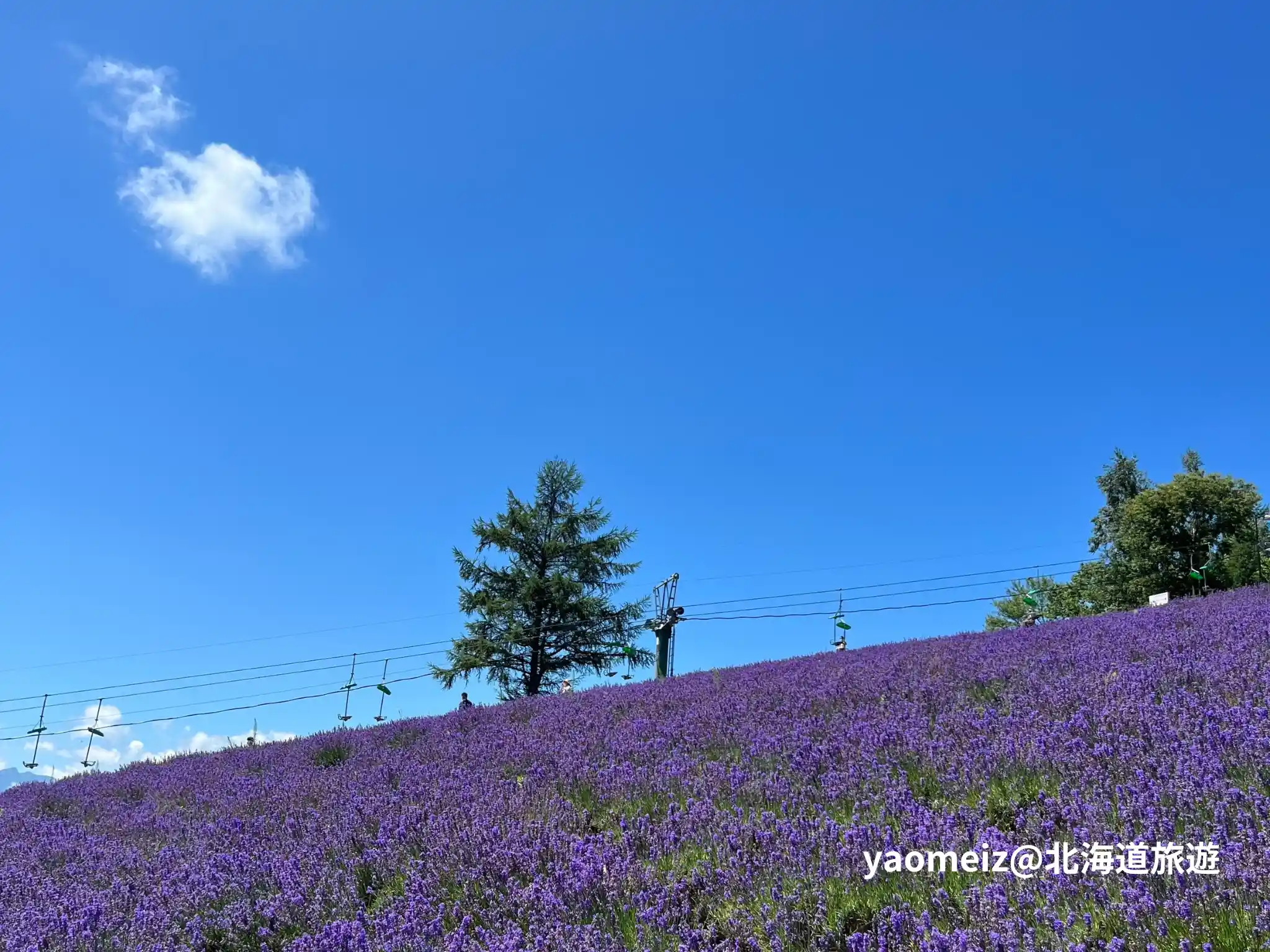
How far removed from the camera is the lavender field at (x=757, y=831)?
246cm

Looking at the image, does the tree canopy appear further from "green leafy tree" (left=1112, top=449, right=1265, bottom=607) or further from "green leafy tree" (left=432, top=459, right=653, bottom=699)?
"green leafy tree" (left=432, top=459, right=653, bottom=699)

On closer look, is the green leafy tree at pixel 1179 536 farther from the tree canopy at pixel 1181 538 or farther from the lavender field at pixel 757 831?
the lavender field at pixel 757 831

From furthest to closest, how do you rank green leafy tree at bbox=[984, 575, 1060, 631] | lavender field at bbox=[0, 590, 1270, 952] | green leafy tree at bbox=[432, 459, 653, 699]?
1. green leafy tree at bbox=[984, 575, 1060, 631]
2. green leafy tree at bbox=[432, 459, 653, 699]
3. lavender field at bbox=[0, 590, 1270, 952]

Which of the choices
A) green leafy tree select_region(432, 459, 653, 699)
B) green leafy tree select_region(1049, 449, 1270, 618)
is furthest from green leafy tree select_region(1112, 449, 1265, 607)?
green leafy tree select_region(432, 459, 653, 699)

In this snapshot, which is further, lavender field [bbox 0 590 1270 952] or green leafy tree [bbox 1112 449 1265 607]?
green leafy tree [bbox 1112 449 1265 607]

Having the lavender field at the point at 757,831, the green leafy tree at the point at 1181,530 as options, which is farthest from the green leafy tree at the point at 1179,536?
the lavender field at the point at 757,831

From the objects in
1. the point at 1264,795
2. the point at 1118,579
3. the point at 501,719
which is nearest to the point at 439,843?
the point at 1264,795

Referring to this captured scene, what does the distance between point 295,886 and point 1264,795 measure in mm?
3995

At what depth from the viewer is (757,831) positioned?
10.9 feet

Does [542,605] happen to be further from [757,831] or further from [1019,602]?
[1019,602]

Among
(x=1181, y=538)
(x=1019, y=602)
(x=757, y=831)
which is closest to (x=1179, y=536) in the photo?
(x=1181, y=538)

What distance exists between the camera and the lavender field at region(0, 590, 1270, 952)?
2455 mm

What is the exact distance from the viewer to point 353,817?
4.57 m

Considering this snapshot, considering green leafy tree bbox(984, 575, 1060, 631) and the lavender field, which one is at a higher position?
green leafy tree bbox(984, 575, 1060, 631)
